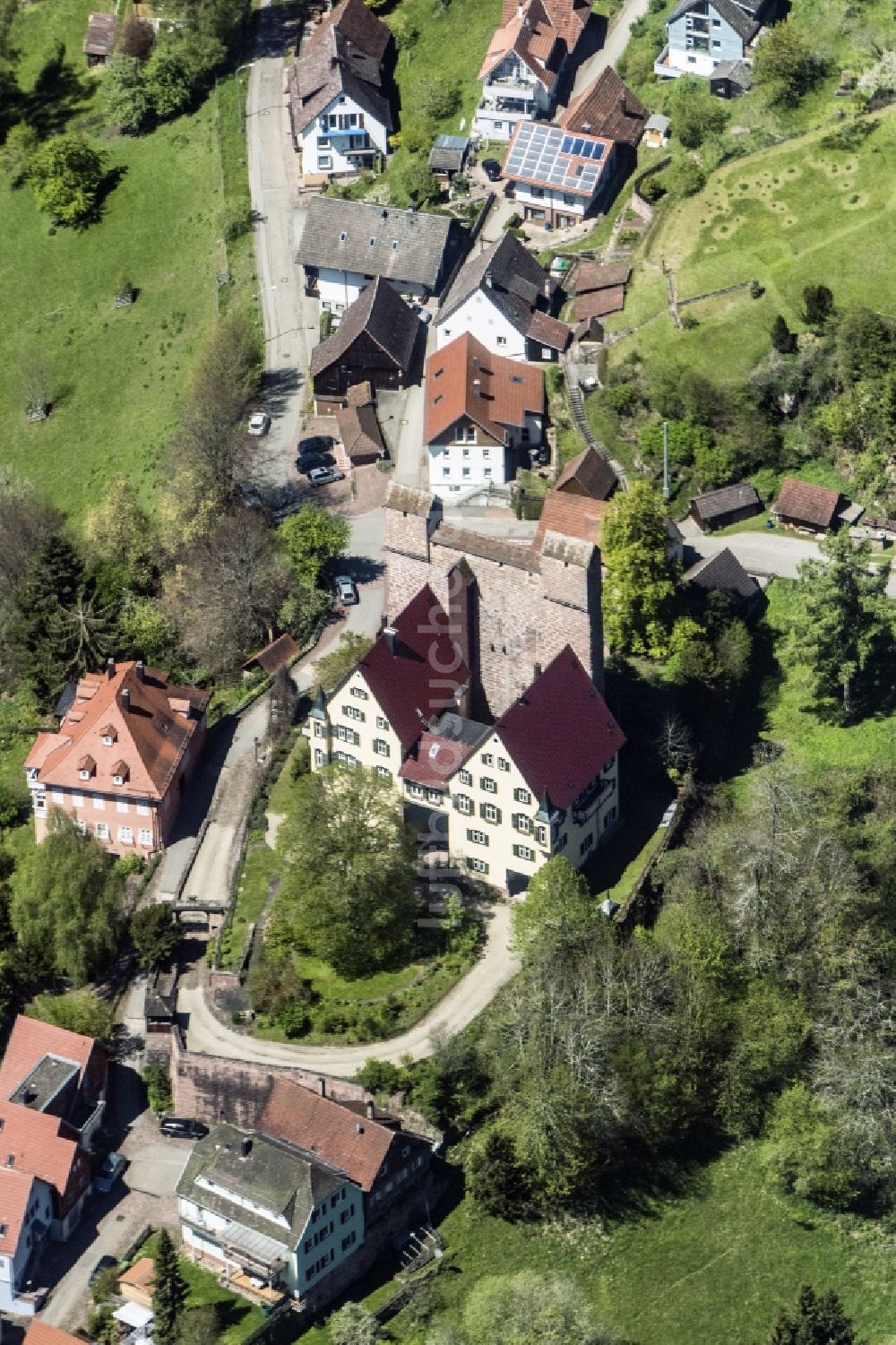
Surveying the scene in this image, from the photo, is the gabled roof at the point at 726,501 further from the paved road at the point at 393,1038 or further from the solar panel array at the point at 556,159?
the paved road at the point at 393,1038

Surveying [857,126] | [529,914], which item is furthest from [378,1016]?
[857,126]

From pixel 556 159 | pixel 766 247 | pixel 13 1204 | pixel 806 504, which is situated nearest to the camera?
pixel 13 1204

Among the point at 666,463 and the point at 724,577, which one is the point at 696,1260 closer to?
the point at 724,577

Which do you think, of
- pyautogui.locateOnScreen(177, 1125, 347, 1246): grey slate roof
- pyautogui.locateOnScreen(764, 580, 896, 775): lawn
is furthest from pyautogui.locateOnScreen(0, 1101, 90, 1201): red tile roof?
pyautogui.locateOnScreen(764, 580, 896, 775): lawn

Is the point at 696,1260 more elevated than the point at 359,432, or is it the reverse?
the point at 359,432

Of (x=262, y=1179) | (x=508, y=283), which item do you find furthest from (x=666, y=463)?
(x=262, y=1179)

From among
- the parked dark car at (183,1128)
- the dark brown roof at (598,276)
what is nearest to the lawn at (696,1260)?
the parked dark car at (183,1128)

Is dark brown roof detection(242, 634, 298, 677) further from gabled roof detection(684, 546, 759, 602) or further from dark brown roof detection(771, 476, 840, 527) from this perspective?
dark brown roof detection(771, 476, 840, 527)
